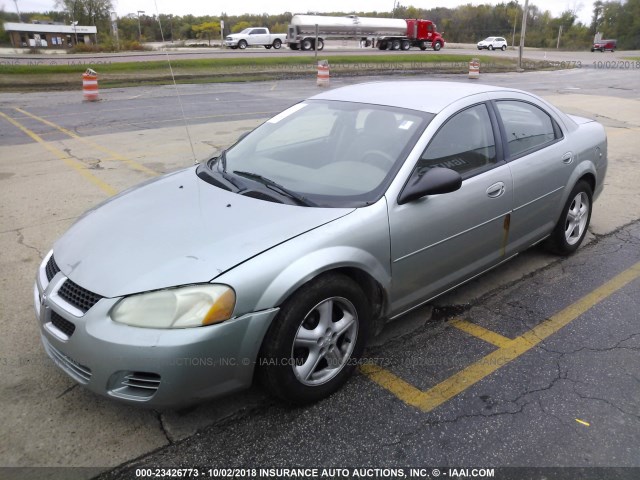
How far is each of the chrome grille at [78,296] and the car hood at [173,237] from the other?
0.03 m

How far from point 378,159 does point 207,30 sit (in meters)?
62.9

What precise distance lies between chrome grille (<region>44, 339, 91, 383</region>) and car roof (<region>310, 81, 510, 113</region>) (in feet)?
7.98

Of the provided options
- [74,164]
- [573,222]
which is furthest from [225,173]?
[74,164]

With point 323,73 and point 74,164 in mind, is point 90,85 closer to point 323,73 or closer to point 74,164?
point 323,73

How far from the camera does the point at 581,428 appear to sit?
8.48 feet

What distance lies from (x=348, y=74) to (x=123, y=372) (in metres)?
26.7

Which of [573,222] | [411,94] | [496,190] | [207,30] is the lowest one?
[573,222]

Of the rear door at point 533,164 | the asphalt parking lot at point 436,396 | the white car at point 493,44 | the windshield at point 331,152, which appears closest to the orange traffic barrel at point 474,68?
the asphalt parking lot at point 436,396

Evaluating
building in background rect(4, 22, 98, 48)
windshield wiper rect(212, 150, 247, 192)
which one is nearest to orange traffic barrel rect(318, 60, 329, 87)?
windshield wiper rect(212, 150, 247, 192)

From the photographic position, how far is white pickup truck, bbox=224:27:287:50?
1736 inches

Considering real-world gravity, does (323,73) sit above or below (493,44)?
below

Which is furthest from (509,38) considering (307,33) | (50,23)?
(50,23)

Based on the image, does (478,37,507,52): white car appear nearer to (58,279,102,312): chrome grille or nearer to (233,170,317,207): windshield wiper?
(233,170,317,207): windshield wiper

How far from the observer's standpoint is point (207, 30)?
59719mm
